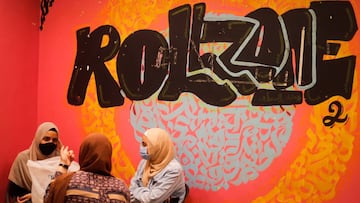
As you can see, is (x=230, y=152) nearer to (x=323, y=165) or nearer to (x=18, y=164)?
(x=323, y=165)

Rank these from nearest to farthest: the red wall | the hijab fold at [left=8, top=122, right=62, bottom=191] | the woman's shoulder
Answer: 1. the woman's shoulder
2. the hijab fold at [left=8, top=122, right=62, bottom=191]
3. the red wall

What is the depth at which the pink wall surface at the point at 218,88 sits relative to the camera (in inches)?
137

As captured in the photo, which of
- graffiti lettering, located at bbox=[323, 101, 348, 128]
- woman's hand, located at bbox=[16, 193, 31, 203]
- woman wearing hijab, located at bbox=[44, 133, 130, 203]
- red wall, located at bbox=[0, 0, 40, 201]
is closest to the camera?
woman wearing hijab, located at bbox=[44, 133, 130, 203]

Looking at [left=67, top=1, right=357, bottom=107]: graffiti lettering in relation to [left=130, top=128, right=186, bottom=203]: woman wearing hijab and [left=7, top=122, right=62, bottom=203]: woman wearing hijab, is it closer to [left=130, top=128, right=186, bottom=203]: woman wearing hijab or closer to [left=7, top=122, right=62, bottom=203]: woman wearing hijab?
[left=130, top=128, right=186, bottom=203]: woman wearing hijab

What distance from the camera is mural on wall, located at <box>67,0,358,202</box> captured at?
348 cm

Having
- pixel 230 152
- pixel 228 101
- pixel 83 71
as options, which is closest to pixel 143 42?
pixel 83 71

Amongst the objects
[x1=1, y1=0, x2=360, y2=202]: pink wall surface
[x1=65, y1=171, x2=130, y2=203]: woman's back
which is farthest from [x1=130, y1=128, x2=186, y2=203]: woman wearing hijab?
[x1=65, y1=171, x2=130, y2=203]: woman's back

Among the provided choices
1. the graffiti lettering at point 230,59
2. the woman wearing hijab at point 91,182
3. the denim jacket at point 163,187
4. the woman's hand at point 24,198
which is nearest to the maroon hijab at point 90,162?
the woman wearing hijab at point 91,182

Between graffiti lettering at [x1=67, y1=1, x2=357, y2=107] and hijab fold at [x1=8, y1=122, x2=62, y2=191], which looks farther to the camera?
hijab fold at [x1=8, y1=122, x2=62, y2=191]

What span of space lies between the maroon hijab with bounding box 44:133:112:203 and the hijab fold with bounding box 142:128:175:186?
1016 millimetres

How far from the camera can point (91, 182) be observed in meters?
2.55

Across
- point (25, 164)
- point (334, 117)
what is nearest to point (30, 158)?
point (25, 164)

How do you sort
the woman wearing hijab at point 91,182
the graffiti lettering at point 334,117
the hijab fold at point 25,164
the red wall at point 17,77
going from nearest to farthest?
the woman wearing hijab at point 91,182
the graffiti lettering at point 334,117
the hijab fold at point 25,164
the red wall at point 17,77

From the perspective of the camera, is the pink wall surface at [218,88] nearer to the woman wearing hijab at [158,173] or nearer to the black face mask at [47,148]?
the woman wearing hijab at [158,173]
